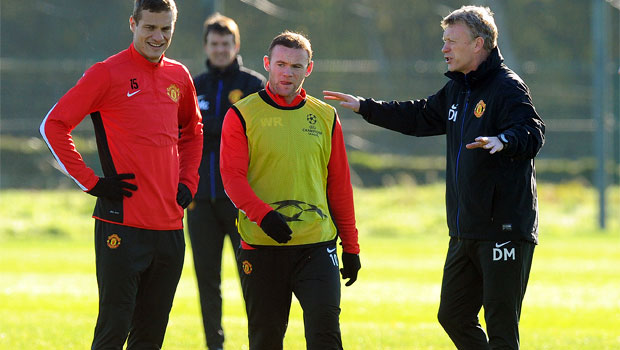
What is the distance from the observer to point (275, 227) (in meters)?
5.27

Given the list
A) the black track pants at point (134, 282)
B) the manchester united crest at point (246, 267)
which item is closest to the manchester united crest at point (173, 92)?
the black track pants at point (134, 282)

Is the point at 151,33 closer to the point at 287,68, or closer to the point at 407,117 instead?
the point at 287,68

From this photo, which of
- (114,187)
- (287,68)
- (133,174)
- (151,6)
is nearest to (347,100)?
(287,68)

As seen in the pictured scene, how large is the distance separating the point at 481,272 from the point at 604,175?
60.3ft

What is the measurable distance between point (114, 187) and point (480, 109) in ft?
6.80

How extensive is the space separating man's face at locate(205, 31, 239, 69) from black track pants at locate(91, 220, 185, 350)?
2560 mm

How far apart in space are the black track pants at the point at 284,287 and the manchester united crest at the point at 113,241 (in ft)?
2.50

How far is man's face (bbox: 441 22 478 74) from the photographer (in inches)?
226

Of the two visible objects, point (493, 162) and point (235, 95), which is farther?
point (235, 95)


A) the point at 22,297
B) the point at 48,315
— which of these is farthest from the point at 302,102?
the point at 22,297

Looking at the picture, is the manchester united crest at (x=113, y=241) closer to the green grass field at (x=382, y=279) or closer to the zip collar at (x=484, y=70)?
the zip collar at (x=484, y=70)

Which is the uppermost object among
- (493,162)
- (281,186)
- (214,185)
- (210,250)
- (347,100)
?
(347,100)

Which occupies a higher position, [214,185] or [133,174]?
[133,174]

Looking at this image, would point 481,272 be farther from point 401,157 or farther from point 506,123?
point 401,157
